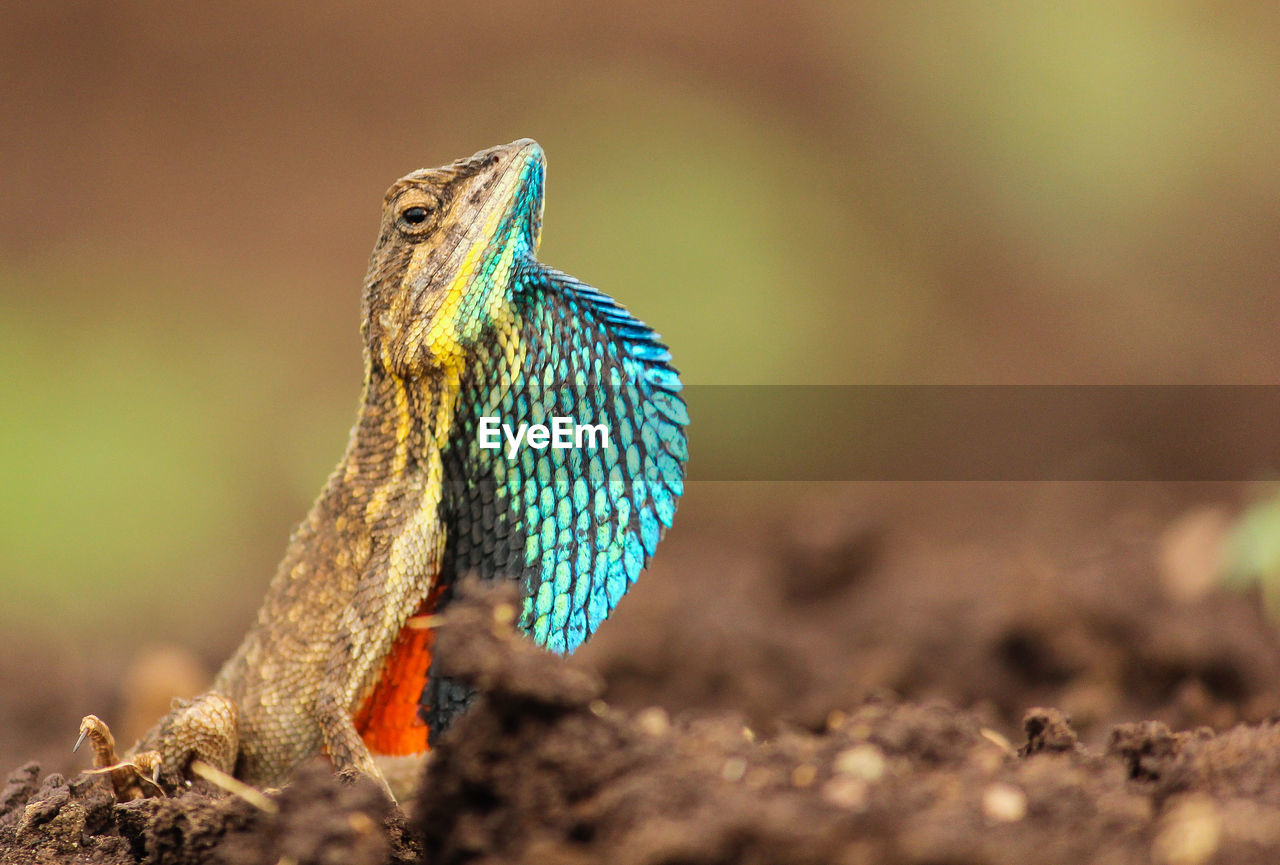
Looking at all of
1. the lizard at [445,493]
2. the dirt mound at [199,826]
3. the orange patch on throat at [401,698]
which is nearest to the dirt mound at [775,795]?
the dirt mound at [199,826]

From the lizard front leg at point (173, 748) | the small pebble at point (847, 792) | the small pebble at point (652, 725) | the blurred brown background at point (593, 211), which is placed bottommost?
the lizard front leg at point (173, 748)

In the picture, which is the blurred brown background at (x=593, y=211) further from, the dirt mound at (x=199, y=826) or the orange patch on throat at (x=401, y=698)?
the dirt mound at (x=199, y=826)

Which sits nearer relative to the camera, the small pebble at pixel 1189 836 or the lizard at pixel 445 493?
the small pebble at pixel 1189 836

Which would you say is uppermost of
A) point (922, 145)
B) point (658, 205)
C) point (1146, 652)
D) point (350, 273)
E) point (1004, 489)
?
point (922, 145)

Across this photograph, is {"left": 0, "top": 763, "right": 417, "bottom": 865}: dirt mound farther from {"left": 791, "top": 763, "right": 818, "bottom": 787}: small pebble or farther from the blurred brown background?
the blurred brown background

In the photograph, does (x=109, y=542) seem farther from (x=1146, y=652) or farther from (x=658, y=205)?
(x=1146, y=652)

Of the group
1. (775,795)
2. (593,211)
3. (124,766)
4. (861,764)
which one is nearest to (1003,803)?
(861,764)

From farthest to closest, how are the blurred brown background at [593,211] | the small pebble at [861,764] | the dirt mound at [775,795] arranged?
1. the blurred brown background at [593,211]
2. the small pebble at [861,764]
3. the dirt mound at [775,795]

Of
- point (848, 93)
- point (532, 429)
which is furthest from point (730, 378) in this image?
point (532, 429)

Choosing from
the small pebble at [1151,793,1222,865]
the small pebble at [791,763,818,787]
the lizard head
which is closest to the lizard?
the lizard head
